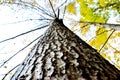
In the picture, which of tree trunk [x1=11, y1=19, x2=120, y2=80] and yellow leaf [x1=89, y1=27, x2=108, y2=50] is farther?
yellow leaf [x1=89, y1=27, x2=108, y2=50]

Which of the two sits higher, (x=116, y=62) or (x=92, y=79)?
(x=92, y=79)

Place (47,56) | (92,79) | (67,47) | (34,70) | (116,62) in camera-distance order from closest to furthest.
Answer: (92,79) < (34,70) < (47,56) < (67,47) < (116,62)

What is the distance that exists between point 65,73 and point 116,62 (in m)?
8.20

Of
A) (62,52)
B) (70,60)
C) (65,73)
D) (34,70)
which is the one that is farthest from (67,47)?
(65,73)

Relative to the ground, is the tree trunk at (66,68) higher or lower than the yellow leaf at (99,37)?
higher

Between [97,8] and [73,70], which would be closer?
[73,70]

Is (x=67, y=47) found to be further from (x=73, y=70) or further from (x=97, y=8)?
(x=97, y=8)

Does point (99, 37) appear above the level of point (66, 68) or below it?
below

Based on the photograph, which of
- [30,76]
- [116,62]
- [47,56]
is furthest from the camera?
[116,62]

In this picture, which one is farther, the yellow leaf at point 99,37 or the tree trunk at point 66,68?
the yellow leaf at point 99,37

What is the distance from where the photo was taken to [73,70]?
1.66 meters

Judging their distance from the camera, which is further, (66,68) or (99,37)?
(99,37)

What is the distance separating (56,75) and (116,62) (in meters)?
8.22

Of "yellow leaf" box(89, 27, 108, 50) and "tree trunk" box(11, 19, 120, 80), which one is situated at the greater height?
"tree trunk" box(11, 19, 120, 80)
